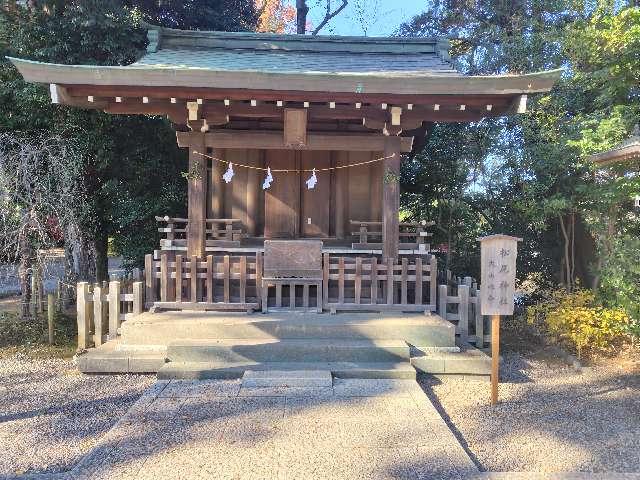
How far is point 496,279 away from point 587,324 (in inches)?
122

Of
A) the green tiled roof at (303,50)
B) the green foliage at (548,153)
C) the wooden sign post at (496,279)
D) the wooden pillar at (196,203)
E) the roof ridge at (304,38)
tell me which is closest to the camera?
the wooden sign post at (496,279)

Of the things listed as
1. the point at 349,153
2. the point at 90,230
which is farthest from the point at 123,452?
the point at 90,230

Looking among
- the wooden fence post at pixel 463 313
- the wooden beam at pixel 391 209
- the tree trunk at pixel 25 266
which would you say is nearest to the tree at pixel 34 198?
the tree trunk at pixel 25 266

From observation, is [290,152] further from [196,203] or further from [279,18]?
[279,18]

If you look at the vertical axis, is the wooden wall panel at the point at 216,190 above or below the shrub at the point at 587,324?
above

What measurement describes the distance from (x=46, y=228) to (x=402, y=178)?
7139mm

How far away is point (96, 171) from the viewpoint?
1021 cm

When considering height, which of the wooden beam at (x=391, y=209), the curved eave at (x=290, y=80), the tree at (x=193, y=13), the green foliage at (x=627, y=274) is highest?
the tree at (x=193, y=13)

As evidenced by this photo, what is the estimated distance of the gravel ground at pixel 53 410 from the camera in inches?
147

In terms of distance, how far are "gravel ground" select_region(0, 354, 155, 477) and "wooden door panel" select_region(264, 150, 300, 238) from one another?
3602mm

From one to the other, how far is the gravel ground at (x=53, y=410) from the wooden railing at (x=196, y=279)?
134 centimetres

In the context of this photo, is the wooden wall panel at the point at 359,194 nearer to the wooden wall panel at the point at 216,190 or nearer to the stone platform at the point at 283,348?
the wooden wall panel at the point at 216,190

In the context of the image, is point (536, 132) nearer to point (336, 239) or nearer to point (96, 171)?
point (336, 239)

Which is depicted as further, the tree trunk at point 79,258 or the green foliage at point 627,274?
the tree trunk at point 79,258
